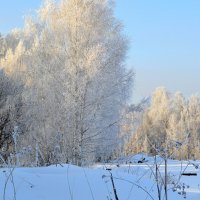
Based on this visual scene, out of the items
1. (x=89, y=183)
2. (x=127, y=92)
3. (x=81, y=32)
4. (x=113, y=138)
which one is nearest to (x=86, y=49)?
(x=81, y=32)

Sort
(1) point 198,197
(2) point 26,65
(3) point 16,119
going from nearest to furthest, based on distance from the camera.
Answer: (1) point 198,197, (3) point 16,119, (2) point 26,65

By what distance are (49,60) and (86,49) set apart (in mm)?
1898

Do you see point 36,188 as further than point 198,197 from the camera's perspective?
No

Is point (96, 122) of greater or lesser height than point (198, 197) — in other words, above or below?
above

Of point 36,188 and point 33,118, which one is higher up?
point 33,118

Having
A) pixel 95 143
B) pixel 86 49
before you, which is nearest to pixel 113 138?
pixel 95 143

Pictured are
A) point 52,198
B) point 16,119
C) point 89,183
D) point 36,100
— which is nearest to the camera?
point 52,198

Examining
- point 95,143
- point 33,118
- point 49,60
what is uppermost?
point 49,60

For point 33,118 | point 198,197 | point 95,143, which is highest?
point 33,118

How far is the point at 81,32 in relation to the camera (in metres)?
19.1

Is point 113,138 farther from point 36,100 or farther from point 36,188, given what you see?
point 36,188

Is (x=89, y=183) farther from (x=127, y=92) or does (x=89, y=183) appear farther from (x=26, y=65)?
(x=26, y=65)

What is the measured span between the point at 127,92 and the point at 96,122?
1991 millimetres

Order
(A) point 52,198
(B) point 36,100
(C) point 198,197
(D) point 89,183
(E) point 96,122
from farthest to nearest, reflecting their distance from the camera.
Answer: (B) point 36,100, (E) point 96,122, (C) point 198,197, (D) point 89,183, (A) point 52,198
